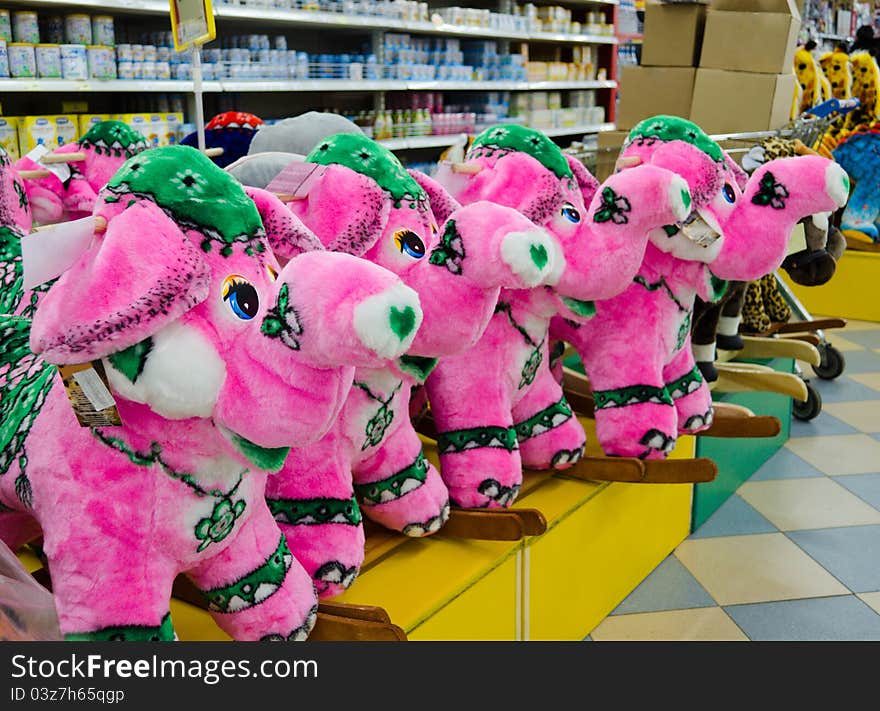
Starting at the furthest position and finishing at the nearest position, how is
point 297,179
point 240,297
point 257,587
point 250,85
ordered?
1. point 250,85
2. point 297,179
3. point 257,587
4. point 240,297

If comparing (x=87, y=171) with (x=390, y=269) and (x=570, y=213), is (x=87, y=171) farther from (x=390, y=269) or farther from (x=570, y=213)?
(x=570, y=213)

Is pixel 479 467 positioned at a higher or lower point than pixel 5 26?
lower

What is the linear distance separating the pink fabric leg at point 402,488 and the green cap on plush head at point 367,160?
371 mm

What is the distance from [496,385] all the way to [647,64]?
229cm

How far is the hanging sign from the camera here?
5.06 feet

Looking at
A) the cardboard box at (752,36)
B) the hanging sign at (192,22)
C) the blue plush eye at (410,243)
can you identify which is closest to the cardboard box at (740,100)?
the cardboard box at (752,36)

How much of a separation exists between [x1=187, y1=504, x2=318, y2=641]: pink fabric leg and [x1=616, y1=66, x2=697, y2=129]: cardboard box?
2.70 metres

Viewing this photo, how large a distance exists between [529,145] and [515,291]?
26cm

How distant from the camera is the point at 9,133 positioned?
305 cm

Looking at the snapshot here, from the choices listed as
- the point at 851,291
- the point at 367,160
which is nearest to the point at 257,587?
the point at 367,160

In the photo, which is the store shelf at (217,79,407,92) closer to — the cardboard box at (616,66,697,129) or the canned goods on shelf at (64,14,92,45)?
the canned goods on shelf at (64,14,92,45)

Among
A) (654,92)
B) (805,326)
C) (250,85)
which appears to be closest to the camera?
(805,326)
